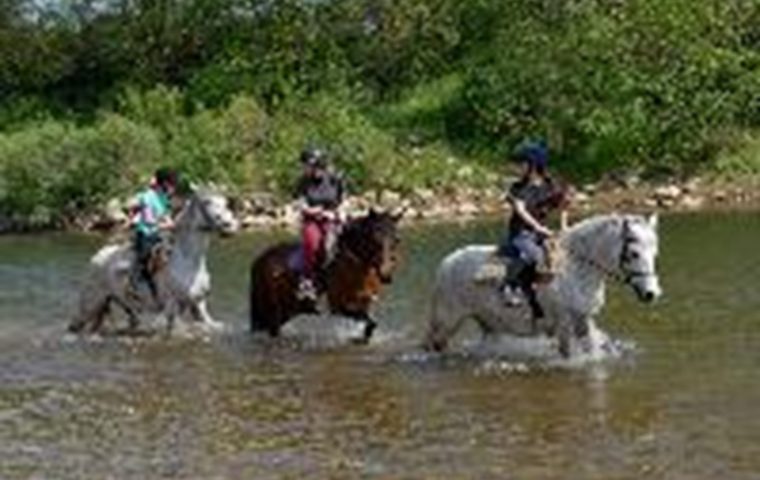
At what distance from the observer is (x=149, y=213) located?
2477 cm

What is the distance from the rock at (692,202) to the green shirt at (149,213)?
2392 cm

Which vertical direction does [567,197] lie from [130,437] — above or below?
above

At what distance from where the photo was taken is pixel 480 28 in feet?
210

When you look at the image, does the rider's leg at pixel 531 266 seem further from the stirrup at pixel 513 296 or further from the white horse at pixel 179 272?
the white horse at pixel 179 272

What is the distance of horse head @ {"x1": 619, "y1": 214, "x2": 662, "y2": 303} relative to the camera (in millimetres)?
20016

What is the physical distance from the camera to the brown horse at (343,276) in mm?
23016

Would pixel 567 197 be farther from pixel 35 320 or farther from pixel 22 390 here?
pixel 35 320

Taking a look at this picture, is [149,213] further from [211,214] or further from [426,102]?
[426,102]

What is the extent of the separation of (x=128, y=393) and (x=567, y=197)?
17.0ft

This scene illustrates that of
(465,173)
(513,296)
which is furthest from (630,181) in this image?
(513,296)

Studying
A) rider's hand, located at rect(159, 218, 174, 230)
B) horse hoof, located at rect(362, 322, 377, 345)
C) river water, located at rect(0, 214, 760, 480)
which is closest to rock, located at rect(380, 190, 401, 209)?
river water, located at rect(0, 214, 760, 480)

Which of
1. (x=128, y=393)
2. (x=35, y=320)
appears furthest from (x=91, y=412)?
(x=35, y=320)

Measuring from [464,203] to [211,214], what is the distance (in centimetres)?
2678

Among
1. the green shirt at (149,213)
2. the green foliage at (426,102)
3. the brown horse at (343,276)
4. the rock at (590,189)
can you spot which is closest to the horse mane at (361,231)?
the brown horse at (343,276)
